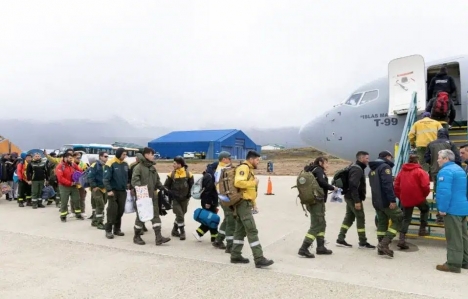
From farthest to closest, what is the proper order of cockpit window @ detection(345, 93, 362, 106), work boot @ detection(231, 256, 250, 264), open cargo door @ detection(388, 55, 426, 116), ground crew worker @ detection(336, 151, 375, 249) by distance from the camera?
cockpit window @ detection(345, 93, 362, 106) < open cargo door @ detection(388, 55, 426, 116) < ground crew worker @ detection(336, 151, 375, 249) < work boot @ detection(231, 256, 250, 264)

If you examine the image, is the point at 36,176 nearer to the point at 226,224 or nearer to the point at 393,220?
the point at 226,224

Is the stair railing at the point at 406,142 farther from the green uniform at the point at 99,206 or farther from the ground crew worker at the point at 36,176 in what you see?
the ground crew worker at the point at 36,176

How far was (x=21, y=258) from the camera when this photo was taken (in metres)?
6.38

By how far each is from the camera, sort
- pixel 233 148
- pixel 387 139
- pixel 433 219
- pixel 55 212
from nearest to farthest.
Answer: pixel 433 219, pixel 387 139, pixel 55 212, pixel 233 148

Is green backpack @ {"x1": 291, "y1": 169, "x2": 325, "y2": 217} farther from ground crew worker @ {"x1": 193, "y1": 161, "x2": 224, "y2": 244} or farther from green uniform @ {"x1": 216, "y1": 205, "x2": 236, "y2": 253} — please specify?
ground crew worker @ {"x1": 193, "y1": 161, "x2": 224, "y2": 244}

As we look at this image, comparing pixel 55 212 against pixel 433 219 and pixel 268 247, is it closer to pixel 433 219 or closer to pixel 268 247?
pixel 268 247

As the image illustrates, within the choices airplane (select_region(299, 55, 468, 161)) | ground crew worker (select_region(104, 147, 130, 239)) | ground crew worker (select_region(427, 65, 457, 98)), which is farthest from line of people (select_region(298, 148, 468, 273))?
ground crew worker (select_region(104, 147, 130, 239))

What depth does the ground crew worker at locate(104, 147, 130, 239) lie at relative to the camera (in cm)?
784

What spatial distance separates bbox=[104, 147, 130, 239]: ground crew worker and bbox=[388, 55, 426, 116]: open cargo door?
23.7ft

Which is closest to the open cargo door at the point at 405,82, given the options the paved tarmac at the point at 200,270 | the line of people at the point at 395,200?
the line of people at the point at 395,200

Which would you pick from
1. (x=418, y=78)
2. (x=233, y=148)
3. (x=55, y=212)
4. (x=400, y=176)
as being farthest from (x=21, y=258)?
(x=233, y=148)

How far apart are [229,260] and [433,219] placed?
4.46 m

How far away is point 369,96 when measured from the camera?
11273 millimetres

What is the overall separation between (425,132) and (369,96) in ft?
11.9
